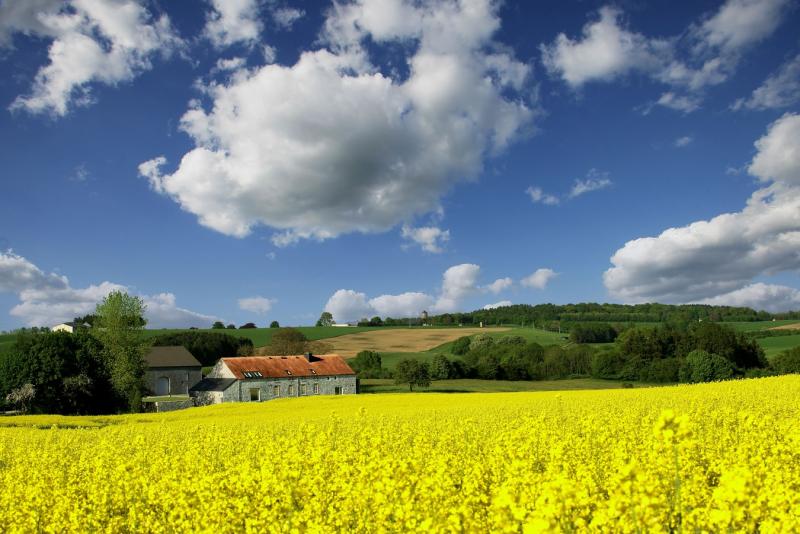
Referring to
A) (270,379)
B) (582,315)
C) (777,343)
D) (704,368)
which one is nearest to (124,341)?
(270,379)

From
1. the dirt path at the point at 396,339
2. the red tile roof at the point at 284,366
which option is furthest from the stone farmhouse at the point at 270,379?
the dirt path at the point at 396,339

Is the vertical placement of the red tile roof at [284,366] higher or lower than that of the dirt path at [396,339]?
lower

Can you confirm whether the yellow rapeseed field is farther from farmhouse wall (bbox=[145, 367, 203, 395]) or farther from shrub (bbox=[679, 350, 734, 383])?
farmhouse wall (bbox=[145, 367, 203, 395])

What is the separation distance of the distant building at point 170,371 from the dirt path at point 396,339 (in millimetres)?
24042

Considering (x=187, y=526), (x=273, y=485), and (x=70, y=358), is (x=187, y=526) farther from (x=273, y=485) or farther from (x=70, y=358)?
(x=70, y=358)

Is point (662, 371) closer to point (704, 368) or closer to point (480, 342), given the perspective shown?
point (704, 368)

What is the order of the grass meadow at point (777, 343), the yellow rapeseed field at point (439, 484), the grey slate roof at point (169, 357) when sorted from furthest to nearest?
1. the grey slate roof at point (169, 357)
2. the grass meadow at point (777, 343)
3. the yellow rapeseed field at point (439, 484)

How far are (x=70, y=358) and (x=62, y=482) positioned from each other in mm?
48080

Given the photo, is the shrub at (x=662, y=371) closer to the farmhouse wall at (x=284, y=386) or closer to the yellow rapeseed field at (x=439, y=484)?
the farmhouse wall at (x=284, y=386)

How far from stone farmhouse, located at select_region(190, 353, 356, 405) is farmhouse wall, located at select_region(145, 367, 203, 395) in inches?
881

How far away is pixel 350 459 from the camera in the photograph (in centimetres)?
931

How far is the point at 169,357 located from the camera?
86.1 m

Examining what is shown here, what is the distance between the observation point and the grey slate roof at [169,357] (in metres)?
84.3

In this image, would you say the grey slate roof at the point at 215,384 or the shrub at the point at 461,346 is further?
the shrub at the point at 461,346
